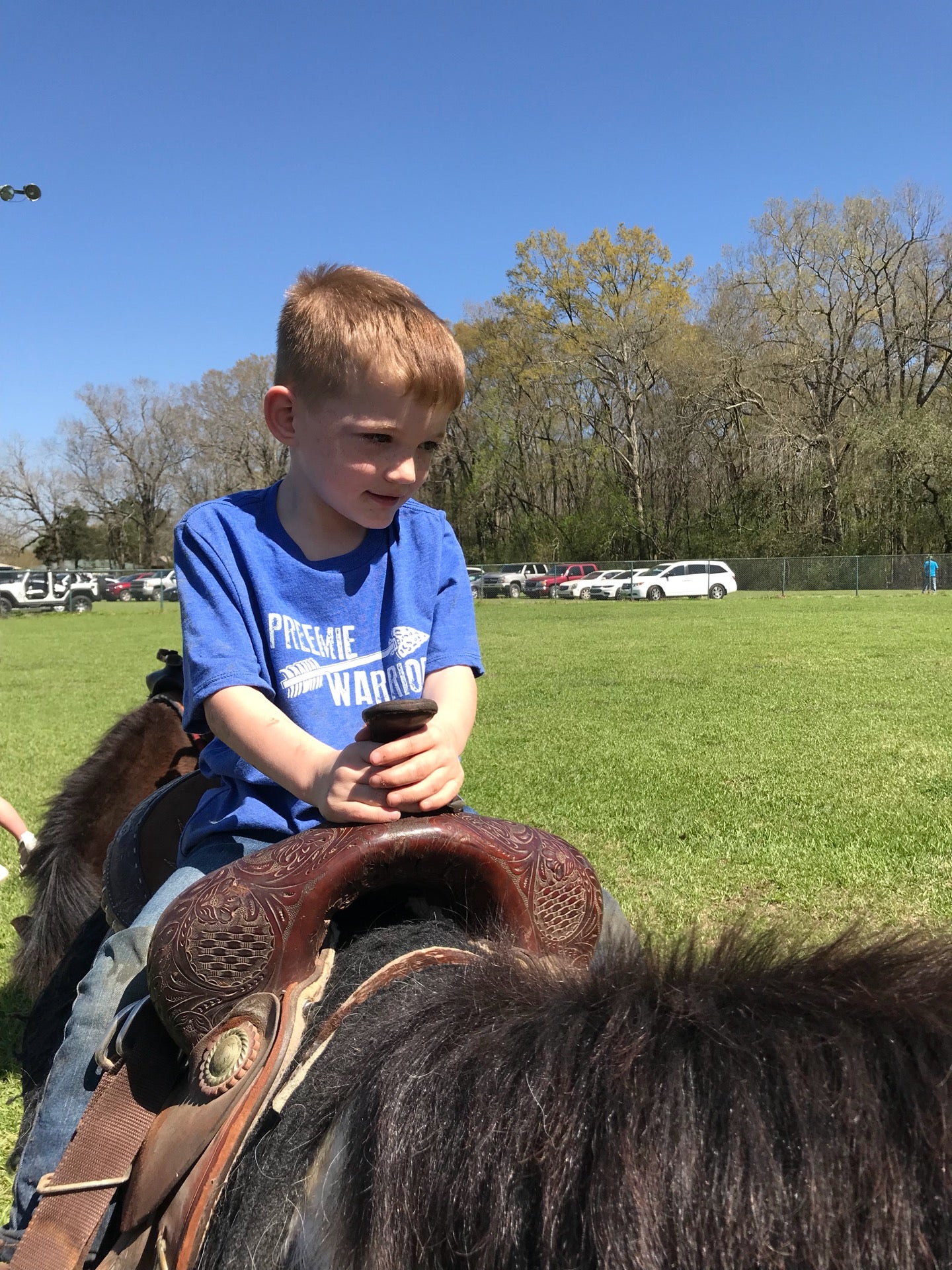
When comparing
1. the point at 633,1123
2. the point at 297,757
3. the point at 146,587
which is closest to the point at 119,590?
the point at 146,587

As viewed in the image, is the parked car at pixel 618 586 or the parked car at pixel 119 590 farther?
the parked car at pixel 119 590

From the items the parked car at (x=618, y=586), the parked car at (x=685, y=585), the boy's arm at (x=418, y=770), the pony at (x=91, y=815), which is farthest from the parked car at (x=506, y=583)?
the boy's arm at (x=418, y=770)

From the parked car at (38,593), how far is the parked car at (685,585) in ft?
81.3

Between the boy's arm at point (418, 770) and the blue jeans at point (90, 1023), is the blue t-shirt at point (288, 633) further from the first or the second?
the boy's arm at point (418, 770)

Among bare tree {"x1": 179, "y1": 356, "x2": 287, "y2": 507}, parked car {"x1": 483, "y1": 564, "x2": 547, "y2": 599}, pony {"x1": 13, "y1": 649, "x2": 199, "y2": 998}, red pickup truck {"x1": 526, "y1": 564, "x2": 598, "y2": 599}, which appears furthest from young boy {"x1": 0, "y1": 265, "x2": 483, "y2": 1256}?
bare tree {"x1": 179, "y1": 356, "x2": 287, "y2": 507}

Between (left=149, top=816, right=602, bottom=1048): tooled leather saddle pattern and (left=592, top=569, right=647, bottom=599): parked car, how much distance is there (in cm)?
3811

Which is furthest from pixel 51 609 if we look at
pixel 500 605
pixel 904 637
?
pixel 904 637

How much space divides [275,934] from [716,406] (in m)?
45.7

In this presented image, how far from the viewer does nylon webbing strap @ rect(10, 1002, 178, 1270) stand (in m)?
1.23

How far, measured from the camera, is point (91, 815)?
278 cm

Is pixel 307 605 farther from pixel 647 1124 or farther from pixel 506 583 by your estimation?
pixel 506 583

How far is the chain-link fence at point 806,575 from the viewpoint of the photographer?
125 feet

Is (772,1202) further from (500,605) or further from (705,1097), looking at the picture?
(500,605)

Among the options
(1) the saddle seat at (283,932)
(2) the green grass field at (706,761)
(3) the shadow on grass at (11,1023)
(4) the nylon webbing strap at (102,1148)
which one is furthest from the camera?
(2) the green grass field at (706,761)
